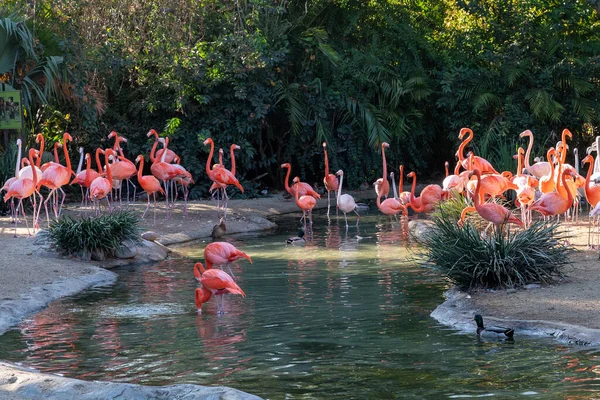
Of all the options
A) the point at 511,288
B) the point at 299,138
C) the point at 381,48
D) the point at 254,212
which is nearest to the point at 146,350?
the point at 511,288

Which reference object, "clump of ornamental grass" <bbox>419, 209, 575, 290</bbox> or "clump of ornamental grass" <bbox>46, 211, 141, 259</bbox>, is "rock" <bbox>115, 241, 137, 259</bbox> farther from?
"clump of ornamental grass" <bbox>419, 209, 575, 290</bbox>

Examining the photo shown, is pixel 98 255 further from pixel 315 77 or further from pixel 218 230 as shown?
pixel 315 77

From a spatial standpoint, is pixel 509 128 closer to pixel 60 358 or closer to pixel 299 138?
pixel 299 138

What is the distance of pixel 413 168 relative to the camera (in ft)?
71.9

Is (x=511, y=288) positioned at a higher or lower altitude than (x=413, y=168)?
lower

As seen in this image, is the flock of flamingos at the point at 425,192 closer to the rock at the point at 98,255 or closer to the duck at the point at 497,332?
the rock at the point at 98,255

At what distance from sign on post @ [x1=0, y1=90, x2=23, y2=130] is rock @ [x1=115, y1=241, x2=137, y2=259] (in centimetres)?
499

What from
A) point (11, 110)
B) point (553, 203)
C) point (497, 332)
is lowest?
point (497, 332)

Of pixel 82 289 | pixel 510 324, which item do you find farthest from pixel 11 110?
pixel 510 324

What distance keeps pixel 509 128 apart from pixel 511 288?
12.0 meters

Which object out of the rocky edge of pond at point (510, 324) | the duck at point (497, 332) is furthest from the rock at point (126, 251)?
the duck at point (497, 332)

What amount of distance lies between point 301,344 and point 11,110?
998 cm

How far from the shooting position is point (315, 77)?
20.7 metres

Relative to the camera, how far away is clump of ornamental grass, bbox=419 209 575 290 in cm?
813
